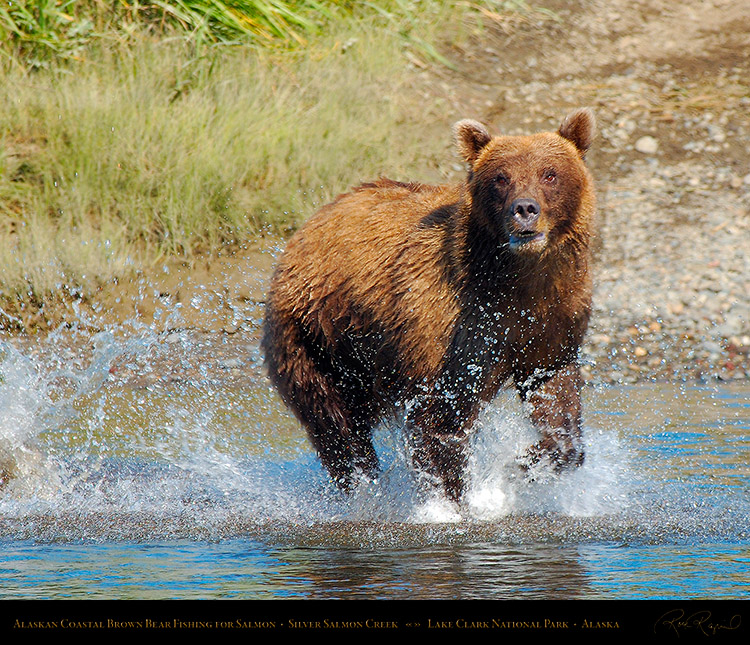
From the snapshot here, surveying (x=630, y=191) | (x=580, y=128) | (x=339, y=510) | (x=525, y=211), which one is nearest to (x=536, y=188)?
(x=525, y=211)

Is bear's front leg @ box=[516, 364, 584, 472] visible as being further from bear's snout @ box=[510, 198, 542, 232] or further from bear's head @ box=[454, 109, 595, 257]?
bear's snout @ box=[510, 198, 542, 232]

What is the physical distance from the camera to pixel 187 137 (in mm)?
11750

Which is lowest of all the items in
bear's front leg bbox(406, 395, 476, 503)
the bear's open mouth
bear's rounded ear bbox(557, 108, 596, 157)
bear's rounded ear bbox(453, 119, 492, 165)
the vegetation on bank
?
the vegetation on bank

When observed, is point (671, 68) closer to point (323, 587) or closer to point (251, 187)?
point (251, 187)

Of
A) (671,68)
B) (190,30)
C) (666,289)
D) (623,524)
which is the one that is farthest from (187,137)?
(623,524)

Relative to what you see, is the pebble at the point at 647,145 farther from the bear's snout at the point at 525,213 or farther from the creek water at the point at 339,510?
the bear's snout at the point at 525,213

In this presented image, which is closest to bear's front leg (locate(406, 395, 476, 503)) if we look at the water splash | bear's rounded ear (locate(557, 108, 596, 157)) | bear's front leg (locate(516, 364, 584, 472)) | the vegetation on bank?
the water splash

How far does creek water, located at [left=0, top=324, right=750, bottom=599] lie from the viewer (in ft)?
16.6

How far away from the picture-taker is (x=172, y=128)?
38.6 ft

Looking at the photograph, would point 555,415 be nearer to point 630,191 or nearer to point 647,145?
point 630,191

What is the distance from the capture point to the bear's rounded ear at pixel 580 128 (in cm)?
618

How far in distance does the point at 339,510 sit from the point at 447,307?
4.23 ft

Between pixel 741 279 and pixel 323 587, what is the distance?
6.96 m

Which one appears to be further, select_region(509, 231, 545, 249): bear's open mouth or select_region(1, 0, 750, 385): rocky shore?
select_region(1, 0, 750, 385): rocky shore
